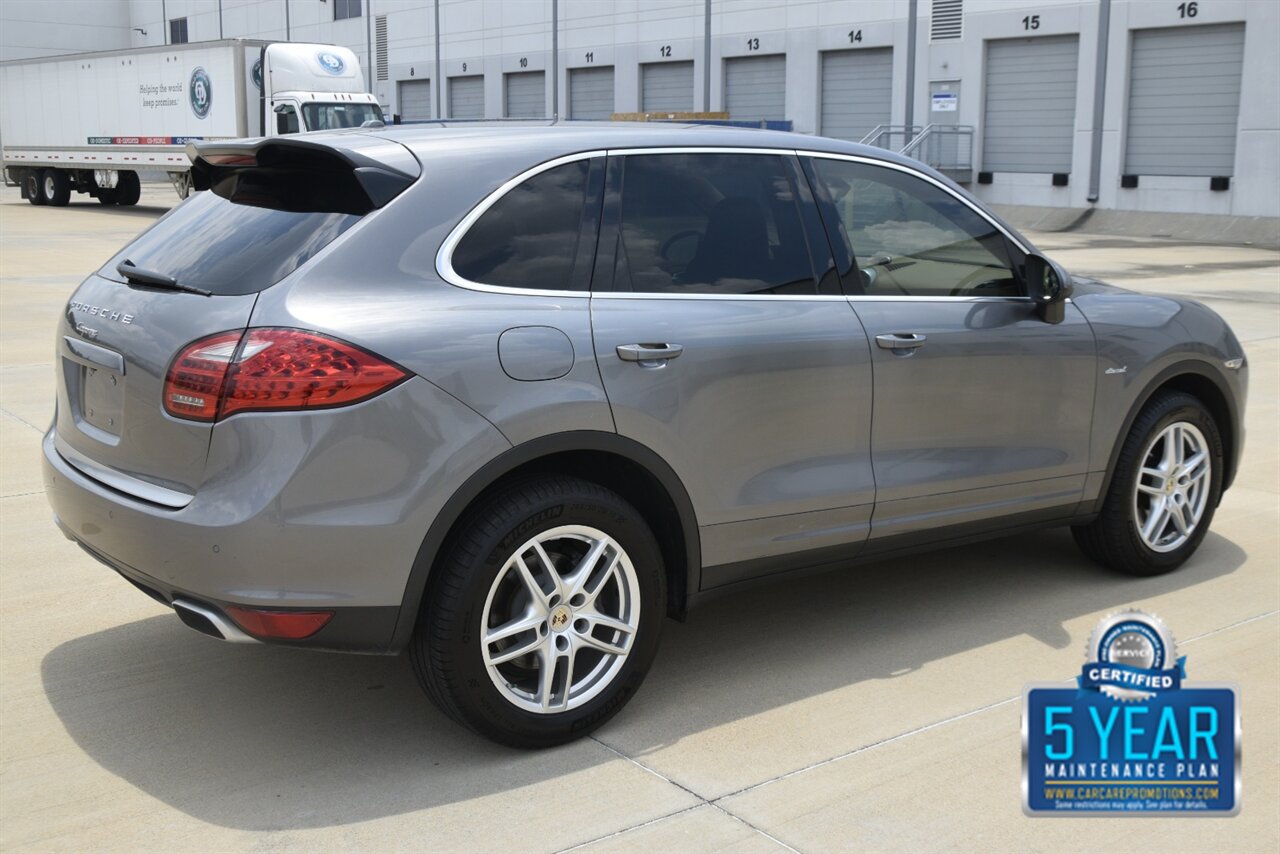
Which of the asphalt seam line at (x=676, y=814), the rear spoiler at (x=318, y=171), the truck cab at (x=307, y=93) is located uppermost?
the truck cab at (x=307, y=93)

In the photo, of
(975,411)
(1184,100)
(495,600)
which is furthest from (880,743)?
(1184,100)

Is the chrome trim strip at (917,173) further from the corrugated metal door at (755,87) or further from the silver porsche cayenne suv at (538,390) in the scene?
the corrugated metal door at (755,87)

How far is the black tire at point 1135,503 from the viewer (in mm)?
5367

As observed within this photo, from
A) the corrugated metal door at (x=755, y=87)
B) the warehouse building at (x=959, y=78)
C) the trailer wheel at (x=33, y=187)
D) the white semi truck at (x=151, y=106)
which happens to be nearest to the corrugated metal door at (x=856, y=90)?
the warehouse building at (x=959, y=78)

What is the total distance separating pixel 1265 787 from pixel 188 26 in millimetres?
71278

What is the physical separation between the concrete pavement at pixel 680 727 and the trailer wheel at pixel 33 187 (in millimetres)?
36223

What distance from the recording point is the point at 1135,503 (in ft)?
17.8

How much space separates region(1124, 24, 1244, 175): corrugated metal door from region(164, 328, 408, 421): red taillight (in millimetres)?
30165

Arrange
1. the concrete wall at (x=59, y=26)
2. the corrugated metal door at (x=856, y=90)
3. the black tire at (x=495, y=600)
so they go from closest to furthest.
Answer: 1. the black tire at (x=495, y=600)
2. the corrugated metal door at (x=856, y=90)
3. the concrete wall at (x=59, y=26)

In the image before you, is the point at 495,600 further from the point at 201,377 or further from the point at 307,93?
the point at 307,93

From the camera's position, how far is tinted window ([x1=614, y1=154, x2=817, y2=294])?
13.7ft

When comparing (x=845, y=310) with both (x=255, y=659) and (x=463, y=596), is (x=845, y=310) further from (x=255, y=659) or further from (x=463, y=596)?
(x=255, y=659)

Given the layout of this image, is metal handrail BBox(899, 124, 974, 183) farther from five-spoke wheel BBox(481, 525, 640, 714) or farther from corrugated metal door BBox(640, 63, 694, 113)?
five-spoke wheel BBox(481, 525, 640, 714)

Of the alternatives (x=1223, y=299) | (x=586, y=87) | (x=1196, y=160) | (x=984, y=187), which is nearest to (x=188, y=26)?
(x=586, y=87)
